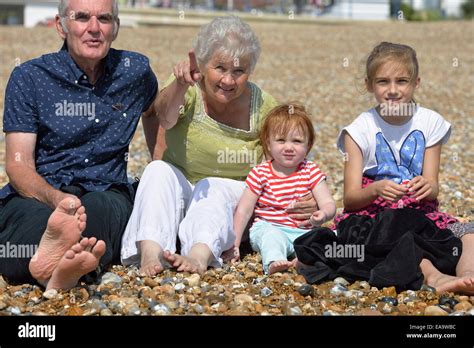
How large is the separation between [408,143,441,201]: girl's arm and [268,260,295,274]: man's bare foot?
2.51ft

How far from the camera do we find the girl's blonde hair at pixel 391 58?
15.5 feet

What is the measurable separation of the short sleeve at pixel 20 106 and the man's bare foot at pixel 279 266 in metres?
1.45

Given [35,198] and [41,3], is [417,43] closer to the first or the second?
[35,198]

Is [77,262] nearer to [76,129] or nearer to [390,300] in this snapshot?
[76,129]

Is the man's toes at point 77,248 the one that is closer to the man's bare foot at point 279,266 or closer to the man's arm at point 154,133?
the man's bare foot at point 279,266

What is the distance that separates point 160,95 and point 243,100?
21.2 inches

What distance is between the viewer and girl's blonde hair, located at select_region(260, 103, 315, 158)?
4.82 m

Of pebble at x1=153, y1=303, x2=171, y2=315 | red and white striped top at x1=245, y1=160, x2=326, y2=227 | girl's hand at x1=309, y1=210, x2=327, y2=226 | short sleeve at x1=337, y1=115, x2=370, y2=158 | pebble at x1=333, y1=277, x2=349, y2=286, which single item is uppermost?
short sleeve at x1=337, y1=115, x2=370, y2=158

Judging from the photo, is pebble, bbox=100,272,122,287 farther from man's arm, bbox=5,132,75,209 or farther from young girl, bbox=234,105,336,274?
young girl, bbox=234,105,336,274

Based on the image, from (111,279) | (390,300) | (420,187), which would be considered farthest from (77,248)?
(420,187)

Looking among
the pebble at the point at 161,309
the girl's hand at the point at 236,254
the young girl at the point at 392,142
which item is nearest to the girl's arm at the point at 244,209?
the girl's hand at the point at 236,254

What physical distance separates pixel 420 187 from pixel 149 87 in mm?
1630

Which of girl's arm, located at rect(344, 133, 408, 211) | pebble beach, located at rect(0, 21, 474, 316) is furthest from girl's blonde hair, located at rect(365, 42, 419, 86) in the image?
pebble beach, located at rect(0, 21, 474, 316)
